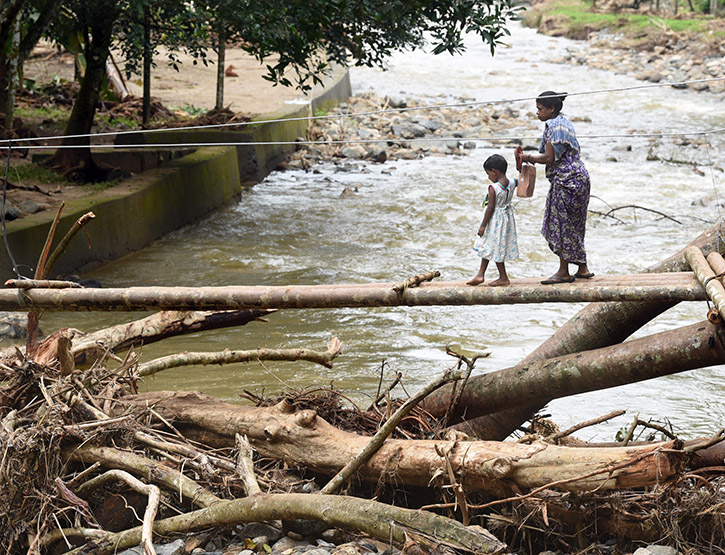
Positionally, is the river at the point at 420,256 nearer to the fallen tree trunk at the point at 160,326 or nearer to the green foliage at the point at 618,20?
the fallen tree trunk at the point at 160,326

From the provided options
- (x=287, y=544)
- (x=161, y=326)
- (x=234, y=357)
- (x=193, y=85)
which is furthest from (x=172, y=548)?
(x=193, y=85)

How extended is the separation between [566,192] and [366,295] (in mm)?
1098

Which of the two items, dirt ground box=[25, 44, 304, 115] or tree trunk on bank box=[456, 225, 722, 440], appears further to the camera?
dirt ground box=[25, 44, 304, 115]

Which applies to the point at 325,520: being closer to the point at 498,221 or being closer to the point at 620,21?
the point at 498,221

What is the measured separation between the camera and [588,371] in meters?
3.97

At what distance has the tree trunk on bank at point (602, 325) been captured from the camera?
428 cm

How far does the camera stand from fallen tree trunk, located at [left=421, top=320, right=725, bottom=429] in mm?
3701

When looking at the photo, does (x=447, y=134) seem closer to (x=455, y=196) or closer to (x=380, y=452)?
(x=455, y=196)

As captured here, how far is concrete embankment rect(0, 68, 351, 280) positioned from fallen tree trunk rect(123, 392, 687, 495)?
8.11 feet

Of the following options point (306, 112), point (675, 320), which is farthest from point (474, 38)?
point (675, 320)

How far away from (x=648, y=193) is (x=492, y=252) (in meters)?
10.5

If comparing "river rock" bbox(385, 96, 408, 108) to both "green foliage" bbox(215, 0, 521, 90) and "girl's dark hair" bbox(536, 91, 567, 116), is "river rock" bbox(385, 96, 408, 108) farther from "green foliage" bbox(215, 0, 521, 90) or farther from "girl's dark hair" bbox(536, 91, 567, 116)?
"girl's dark hair" bbox(536, 91, 567, 116)

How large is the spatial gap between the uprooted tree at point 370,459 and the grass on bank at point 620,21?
27021 mm

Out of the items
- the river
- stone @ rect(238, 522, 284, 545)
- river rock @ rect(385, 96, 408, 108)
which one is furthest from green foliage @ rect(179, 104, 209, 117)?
stone @ rect(238, 522, 284, 545)
